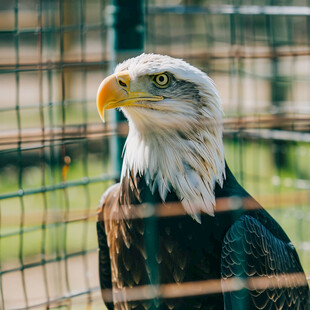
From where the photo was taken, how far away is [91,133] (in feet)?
5.45

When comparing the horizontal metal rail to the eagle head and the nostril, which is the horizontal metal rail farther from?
the nostril

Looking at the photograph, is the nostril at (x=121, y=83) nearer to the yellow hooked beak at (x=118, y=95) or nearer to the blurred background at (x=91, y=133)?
the yellow hooked beak at (x=118, y=95)

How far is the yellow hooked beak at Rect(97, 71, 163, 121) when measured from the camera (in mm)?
2195

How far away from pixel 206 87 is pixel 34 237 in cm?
279

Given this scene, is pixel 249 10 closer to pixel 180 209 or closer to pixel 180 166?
pixel 180 166

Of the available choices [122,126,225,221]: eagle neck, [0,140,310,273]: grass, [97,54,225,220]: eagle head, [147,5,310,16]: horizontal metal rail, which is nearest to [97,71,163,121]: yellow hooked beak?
[97,54,225,220]: eagle head

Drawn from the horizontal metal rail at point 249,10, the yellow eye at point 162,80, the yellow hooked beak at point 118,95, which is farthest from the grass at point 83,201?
the horizontal metal rail at point 249,10

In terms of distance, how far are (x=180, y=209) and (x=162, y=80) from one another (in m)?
0.55

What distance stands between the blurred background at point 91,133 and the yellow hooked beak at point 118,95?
10 centimetres

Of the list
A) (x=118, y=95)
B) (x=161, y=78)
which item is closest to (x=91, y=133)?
(x=118, y=95)

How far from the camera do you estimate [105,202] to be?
8.57ft

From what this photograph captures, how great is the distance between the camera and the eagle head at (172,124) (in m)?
2.25

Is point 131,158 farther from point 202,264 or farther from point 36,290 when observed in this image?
point 36,290

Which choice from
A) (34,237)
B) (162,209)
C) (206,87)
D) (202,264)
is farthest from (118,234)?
(34,237)
